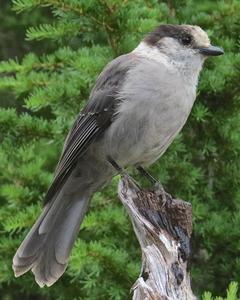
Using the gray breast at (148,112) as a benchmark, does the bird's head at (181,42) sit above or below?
above

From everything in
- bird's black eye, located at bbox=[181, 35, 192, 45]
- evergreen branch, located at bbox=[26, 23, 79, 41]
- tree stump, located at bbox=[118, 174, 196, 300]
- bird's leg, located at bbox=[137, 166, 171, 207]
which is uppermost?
bird's black eye, located at bbox=[181, 35, 192, 45]

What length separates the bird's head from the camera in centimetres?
541

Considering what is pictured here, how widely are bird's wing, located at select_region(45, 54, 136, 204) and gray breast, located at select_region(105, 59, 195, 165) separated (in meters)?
0.06

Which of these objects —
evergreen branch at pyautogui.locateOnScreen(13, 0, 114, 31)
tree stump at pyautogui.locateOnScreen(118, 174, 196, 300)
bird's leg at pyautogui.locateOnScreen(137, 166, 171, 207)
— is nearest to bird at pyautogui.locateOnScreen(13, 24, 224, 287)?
bird's leg at pyautogui.locateOnScreen(137, 166, 171, 207)

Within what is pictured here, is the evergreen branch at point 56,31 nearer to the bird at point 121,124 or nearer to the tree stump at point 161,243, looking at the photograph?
the bird at point 121,124

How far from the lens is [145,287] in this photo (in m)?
4.28

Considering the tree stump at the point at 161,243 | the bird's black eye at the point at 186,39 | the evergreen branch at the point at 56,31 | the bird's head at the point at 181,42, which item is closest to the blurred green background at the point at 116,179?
the evergreen branch at the point at 56,31

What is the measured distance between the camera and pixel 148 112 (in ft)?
17.0

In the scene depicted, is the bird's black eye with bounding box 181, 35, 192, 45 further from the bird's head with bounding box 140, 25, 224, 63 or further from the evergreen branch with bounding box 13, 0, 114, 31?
the evergreen branch with bounding box 13, 0, 114, 31

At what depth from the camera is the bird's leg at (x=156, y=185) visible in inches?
191

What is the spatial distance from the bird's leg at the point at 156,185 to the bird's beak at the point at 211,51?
2.55 ft

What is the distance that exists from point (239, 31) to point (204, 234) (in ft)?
4.28

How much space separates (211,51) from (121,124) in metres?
0.65

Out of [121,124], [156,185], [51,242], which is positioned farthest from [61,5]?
[51,242]
